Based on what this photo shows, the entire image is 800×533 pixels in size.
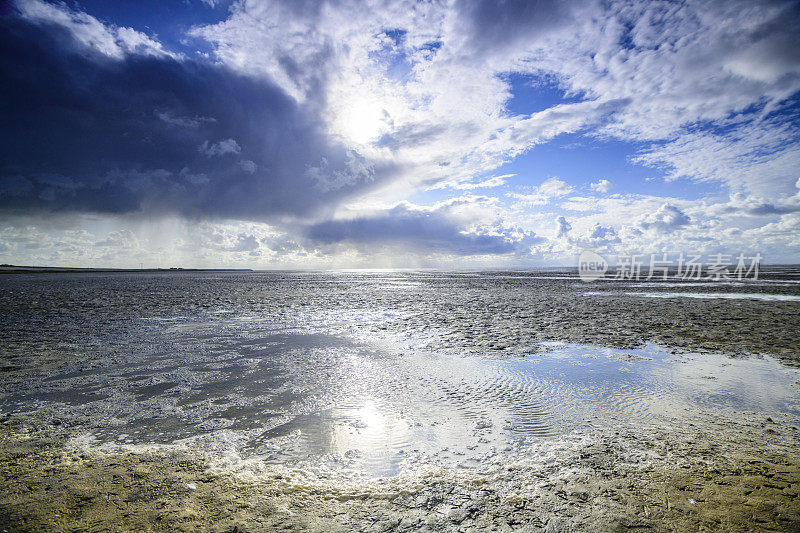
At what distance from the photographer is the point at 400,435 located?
5465 mm

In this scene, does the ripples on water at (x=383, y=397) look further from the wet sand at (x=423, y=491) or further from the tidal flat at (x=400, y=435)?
the wet sand at (x=423, y=491)

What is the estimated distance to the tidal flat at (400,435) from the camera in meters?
3.60

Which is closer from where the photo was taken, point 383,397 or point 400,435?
point 400,435

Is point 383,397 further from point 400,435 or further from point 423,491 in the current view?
point 423,491

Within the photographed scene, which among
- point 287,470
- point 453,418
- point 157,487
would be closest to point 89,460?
point 157,487

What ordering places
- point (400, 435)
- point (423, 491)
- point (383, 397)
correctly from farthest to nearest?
1. point (383, 397)
2. point (400, 435)
3. point (423, 491)

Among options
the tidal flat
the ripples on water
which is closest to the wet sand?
the tidal flat

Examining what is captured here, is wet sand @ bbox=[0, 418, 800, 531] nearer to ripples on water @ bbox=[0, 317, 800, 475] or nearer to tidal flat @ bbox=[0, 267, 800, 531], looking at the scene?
tidal flat @ bbox=[0, 267, 800, 531]

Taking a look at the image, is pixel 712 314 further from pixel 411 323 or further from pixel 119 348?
pixel 119 348

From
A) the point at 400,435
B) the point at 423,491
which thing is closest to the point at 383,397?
the point at 400,435

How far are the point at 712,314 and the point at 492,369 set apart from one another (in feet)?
52.8

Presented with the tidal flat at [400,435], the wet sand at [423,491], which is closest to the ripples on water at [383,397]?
the tidal flat at [400,435]

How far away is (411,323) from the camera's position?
1648cm

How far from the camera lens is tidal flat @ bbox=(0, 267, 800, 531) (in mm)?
3604
